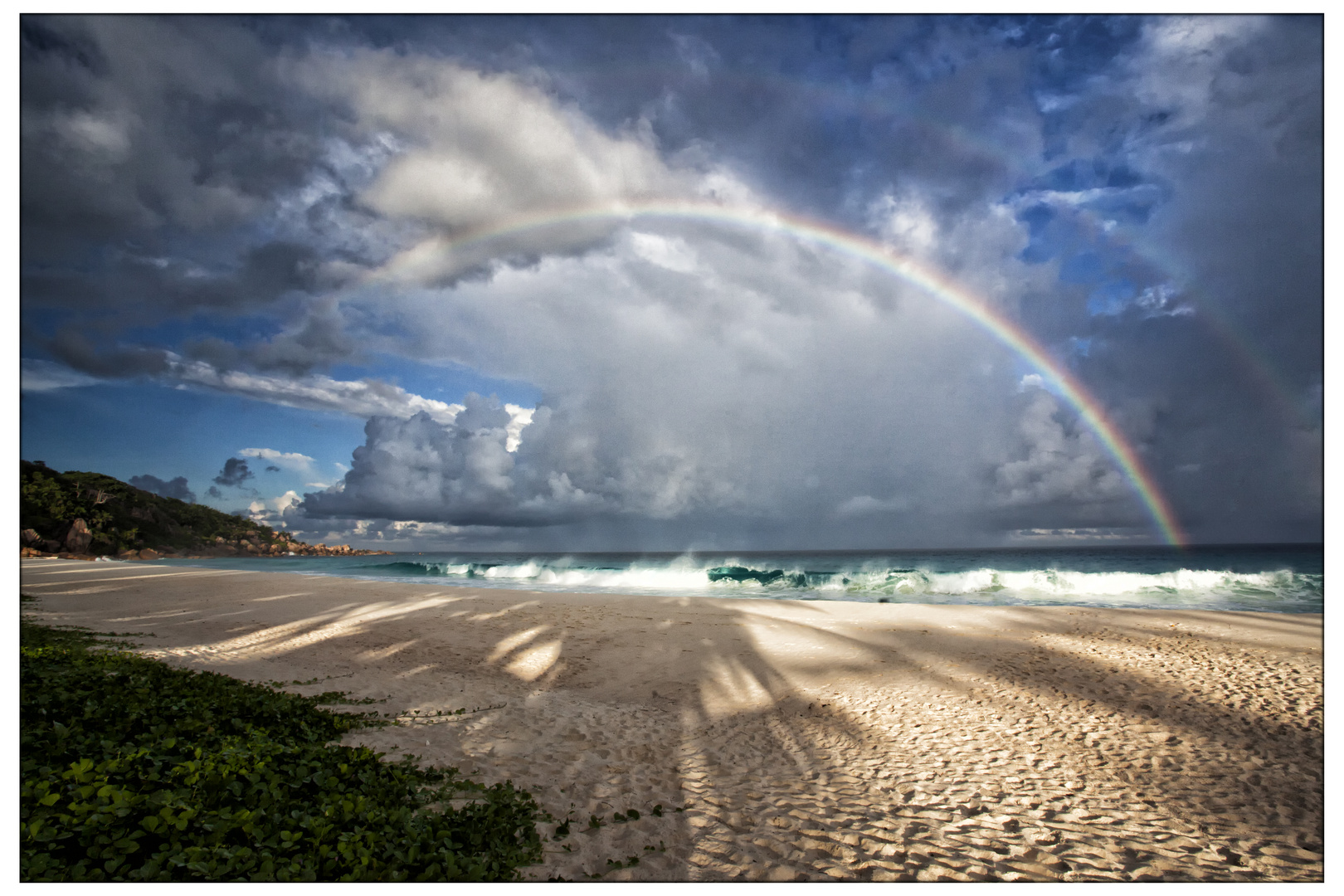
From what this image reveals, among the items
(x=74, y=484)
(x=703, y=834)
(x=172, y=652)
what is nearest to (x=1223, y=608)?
(x=703, y=834)

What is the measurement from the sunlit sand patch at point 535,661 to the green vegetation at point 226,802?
5.07m

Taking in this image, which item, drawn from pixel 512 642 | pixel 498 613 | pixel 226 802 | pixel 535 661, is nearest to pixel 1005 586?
pixel 498 613

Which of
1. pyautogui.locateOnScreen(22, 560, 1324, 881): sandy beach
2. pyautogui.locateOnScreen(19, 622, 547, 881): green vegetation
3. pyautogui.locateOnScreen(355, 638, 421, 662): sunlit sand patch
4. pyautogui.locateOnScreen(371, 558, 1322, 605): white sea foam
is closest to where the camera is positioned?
pyautogui.locateOnScreen(19, 622, 547, 881): green vegetation

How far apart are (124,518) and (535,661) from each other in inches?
3845

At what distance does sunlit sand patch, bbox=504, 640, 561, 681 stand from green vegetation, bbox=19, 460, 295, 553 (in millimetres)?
46658

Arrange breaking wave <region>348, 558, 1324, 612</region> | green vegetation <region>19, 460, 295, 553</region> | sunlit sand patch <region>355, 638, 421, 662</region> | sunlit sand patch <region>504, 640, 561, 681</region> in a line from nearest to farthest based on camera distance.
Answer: sunlit sand patch <region>504, 640, 561, 681</region> → sunlit sand patch <region>355, 638, 421, 662</region> → breaking wave <region>348, 558, 1324, 612</region> → green vegetation <region>19, 460, 295, 553</region>

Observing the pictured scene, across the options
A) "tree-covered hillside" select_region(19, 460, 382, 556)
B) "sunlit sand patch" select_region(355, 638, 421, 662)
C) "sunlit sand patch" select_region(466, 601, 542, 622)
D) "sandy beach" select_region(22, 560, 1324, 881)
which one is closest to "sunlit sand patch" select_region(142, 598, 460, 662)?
"sandy beach" select_region(22, 560, 1324, 881)

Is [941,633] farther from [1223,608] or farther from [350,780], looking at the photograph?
[1223,608]

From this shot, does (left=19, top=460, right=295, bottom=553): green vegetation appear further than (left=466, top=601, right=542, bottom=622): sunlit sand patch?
Yes

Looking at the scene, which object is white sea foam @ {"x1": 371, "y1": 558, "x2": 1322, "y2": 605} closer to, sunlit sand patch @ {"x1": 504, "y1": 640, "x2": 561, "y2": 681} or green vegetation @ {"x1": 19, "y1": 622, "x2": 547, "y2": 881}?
sunlit sand patch @ {"x1": 504, "y1": 640, "x2": 561, "y2": 681}

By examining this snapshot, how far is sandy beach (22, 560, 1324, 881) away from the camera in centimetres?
448

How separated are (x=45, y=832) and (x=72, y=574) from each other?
42885mm

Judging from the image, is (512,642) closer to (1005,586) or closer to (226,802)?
(226,802)

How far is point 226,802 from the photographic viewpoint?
3.58 m
